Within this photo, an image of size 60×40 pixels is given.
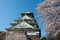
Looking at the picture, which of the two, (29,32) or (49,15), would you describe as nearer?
(49,15)

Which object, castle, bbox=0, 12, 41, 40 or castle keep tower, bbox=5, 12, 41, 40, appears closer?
castle, bbox=0, 12, 41, 40

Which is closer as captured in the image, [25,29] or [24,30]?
[24,30]

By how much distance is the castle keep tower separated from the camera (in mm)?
35906

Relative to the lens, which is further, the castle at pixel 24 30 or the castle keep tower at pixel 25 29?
the castle keep tower at pixel 25 29

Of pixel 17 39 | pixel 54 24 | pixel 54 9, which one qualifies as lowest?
pixel 17 39

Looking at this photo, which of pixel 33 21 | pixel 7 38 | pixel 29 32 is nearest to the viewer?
pixel 7 38

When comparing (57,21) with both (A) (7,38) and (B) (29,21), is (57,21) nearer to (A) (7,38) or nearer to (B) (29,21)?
(A) (7,38)

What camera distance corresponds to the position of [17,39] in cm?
3541

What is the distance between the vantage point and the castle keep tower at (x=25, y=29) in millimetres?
35906

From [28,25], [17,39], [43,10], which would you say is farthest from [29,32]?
[43,10]

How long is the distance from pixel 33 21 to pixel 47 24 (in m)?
30.2

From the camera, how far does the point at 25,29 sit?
4553cm

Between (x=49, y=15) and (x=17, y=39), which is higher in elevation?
(x=49, y=15)

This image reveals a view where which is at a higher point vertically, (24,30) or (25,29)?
(25,29)
